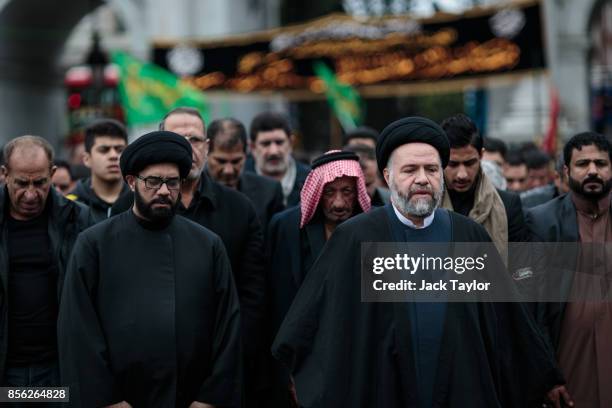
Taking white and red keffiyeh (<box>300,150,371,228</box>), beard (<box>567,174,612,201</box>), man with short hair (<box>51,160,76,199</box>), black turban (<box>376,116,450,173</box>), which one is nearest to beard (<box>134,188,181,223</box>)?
black turban (<box>376,116,450,173</box>)

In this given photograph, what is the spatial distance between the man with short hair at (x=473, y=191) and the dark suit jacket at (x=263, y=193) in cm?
165

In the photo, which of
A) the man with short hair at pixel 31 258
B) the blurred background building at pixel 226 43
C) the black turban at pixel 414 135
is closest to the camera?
the black turban at pixel 414 135

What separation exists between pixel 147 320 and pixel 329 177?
1495 mm

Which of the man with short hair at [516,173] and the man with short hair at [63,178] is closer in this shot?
the man with short hair at [63,178]

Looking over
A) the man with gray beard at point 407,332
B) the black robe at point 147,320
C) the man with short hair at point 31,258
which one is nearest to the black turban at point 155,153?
the black robe at point 147,320

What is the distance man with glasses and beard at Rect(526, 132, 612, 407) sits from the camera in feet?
20.7

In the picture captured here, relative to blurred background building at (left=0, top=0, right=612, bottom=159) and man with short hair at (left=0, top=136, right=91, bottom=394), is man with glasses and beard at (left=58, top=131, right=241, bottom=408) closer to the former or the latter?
man with short hair at (left=0, top=136, right=91, bottom=394)

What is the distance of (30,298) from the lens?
6109mm

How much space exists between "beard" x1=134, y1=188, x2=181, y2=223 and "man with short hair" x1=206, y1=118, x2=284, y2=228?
206cm

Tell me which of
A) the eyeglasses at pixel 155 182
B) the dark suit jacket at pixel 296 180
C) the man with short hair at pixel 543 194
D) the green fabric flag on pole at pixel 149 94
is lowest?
the eyeglasses at pixel 155 182

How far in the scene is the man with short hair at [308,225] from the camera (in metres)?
6.68

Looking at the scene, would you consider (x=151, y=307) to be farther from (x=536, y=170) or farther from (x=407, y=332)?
(x=536, y=170)

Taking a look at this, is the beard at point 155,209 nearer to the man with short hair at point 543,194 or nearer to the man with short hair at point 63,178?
the man with short hair at point 543,194

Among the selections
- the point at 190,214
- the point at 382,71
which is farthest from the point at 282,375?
the point at 382,71
